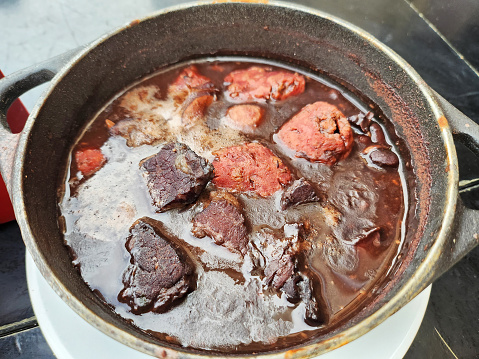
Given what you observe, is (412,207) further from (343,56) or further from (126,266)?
(126,266)

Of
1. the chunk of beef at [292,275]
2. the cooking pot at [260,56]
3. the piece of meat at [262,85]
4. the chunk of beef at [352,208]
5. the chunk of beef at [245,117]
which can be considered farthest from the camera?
the piece of meat at [262,85]

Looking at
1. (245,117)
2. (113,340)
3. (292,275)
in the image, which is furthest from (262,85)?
(113,340)

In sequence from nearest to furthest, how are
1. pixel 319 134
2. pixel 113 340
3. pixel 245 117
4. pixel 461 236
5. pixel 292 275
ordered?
pixel 461 236 < pixel 292 275 < pixel 113 340 < pixel 319 134 < pixel 245 117

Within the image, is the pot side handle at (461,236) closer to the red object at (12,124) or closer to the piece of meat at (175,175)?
the piece of meat at (175,175)

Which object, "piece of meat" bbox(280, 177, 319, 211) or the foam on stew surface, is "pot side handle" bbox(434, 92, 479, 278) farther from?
"piece of meat" bbox(280, 177, 319, 211)

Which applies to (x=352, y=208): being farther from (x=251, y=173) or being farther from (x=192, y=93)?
(x=192, y=93)

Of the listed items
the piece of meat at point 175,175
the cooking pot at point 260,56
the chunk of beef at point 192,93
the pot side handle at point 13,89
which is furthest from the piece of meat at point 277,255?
the pot side handle at point 13,89
